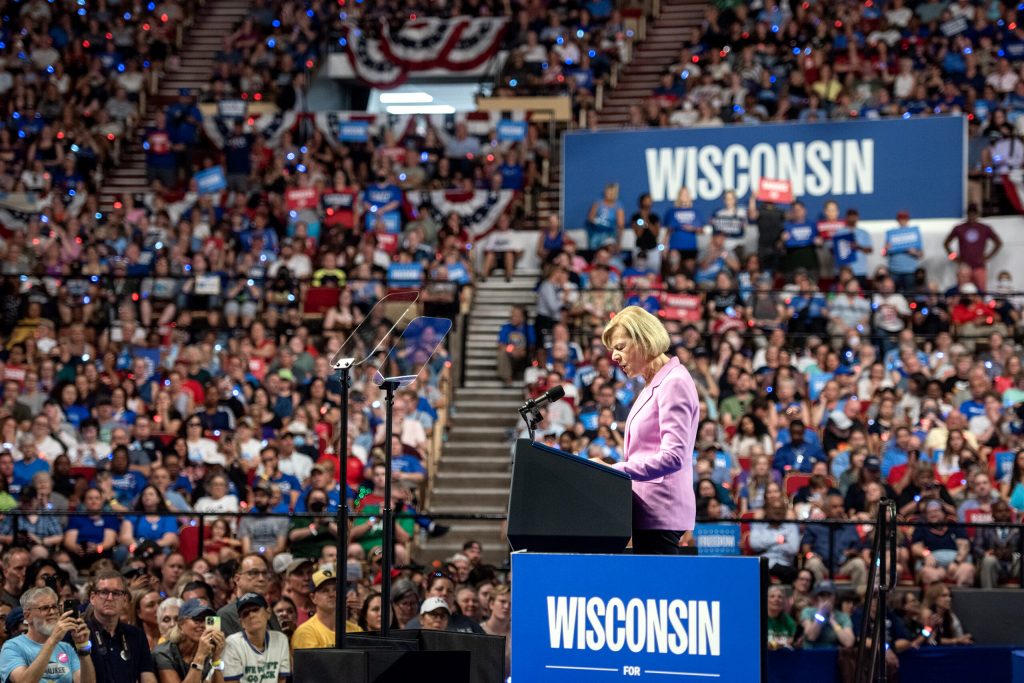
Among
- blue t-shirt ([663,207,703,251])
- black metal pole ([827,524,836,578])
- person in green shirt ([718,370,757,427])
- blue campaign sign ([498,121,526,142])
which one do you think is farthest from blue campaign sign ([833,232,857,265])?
black metal pole ([827,524,836,578])

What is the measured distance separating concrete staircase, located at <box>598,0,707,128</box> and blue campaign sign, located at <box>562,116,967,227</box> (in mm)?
3129

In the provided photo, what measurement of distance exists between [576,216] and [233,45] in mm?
7724

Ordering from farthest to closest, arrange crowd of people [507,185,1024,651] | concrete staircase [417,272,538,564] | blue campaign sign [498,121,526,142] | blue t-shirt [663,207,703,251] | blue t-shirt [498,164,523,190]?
1. blue campaign sign [498,121,526,142]
2. blue t-shirt [498,164,523,190]
3. blue t-shirt [663,207,703,251]
4. concrete staircase [417,272,538,564]
5. crowd of people [507,185,1024,651]

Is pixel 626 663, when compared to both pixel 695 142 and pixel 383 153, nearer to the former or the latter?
pixel 695 142

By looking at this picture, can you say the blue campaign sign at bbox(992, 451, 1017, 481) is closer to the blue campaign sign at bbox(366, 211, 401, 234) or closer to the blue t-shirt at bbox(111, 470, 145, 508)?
the blue t-shirt at bbox(111, 470, 145, 508)

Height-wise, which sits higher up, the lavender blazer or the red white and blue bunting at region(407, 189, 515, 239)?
the red white and blue bunting at region(407, 189, 515, 239)

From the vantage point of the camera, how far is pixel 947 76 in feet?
62.1

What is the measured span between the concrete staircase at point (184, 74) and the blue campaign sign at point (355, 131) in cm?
299

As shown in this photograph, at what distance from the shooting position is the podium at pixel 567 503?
5.27 m

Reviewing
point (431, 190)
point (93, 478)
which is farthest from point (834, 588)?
point (431, 190)

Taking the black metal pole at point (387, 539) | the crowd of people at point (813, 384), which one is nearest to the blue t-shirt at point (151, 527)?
the crowd of people at point (813, 384)

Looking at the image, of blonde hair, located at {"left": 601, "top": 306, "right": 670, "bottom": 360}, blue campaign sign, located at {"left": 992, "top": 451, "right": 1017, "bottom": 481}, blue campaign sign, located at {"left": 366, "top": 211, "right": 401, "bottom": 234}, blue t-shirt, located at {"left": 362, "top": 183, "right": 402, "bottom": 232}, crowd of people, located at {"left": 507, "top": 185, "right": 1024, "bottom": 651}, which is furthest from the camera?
blue t-shirt, located at {"left": 362, "top": 183, "right": 402, "bottom": 232}

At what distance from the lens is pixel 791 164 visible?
57.3 feet

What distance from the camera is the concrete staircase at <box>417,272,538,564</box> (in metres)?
13.6
